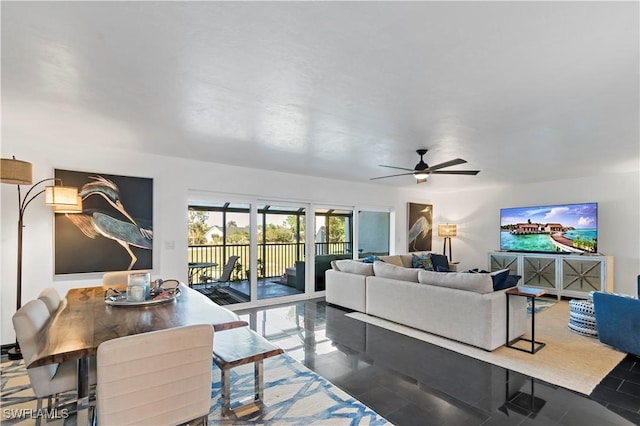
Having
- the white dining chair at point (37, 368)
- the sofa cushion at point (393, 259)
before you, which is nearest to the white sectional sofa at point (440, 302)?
the sofa cushion at point (393, 259)

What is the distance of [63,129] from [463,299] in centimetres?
484

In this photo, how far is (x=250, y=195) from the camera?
549 centimetres

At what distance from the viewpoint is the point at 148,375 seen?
1495 millimetres

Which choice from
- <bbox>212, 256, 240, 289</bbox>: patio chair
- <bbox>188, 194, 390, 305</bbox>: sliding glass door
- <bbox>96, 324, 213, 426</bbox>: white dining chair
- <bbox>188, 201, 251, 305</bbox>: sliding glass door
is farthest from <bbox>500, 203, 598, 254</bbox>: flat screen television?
<bbox>96, 324, 213, 426</bbox>: white dining chair

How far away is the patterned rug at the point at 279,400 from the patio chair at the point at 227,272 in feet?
7.87

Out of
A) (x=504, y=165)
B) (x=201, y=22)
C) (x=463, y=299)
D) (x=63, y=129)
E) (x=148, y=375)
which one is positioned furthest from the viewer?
(x=504, y=165)

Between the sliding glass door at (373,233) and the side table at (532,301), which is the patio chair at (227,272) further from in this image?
the side table at (532,301)

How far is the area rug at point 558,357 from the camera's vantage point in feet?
9.33

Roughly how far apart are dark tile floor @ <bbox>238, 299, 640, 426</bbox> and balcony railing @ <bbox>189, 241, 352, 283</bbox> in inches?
69.6

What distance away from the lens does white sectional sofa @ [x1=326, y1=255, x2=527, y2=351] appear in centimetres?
352

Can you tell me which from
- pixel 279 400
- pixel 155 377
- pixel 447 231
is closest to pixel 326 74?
pixel 155 377

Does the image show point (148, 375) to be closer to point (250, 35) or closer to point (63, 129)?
point (250, 35)

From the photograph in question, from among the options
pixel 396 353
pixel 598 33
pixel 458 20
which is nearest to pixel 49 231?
pixel 396 353

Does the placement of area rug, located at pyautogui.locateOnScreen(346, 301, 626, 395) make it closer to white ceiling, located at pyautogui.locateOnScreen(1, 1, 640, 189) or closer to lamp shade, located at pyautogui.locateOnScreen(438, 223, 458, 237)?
white ceiling, located at pyautogui.locateOnScreen(1, 1, 640, 189)
